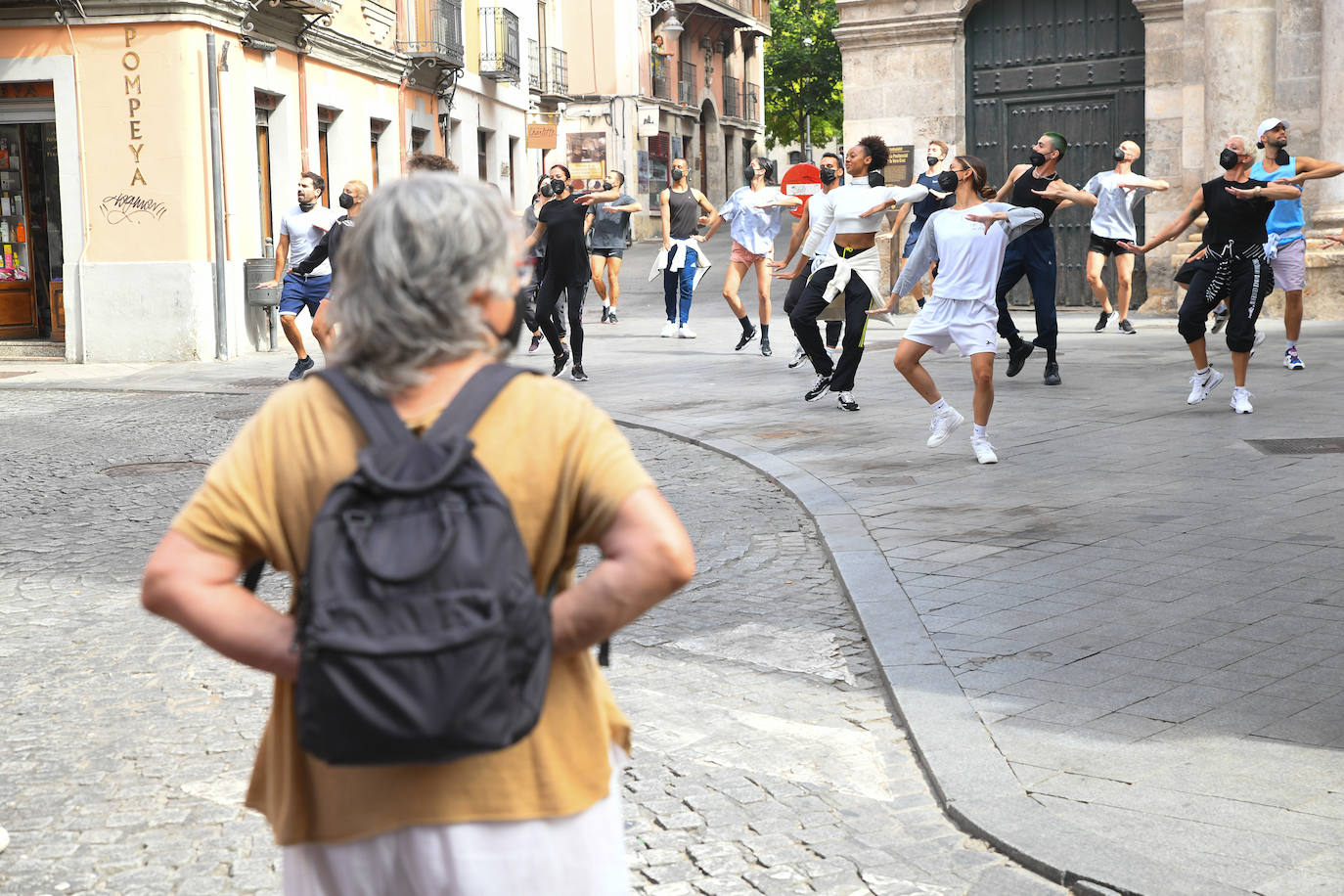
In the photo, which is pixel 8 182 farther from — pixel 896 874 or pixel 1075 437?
pixel 896 874

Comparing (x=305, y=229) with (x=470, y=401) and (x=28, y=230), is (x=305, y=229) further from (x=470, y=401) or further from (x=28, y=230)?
(x=470, y=401)

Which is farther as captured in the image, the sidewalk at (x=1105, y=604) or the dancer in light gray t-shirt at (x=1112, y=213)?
the dancer in light gray t-shirt at (x=1112, y=213)

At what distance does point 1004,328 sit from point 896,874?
10.3 metres

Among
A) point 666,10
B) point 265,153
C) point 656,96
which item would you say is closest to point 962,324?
point 265,153

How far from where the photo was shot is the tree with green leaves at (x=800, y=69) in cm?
6531

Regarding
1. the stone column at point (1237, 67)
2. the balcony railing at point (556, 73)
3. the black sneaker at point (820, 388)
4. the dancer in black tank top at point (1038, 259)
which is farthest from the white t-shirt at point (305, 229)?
the balcony railing at point (556, 73)

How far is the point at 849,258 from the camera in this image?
11.9m

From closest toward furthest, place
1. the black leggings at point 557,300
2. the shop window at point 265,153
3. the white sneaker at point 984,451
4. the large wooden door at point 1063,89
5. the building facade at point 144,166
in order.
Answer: the white sneaker at point 984,451 → the black leggings at point 557,300 → the building facade at point 144,166 → the large wooden door at point 1063,89 → the shop window at point 265,153

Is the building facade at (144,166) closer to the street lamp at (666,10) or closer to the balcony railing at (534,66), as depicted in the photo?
the balcony railing at (534,66)

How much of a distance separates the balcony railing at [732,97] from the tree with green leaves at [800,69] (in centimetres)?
449

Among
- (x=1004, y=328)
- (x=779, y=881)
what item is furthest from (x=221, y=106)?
(x=779, y=881)

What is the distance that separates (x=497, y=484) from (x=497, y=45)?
32.4 m

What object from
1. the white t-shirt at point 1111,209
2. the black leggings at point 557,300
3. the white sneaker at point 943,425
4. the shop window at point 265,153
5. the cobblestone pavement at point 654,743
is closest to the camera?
the cobblestone pavement at point 654,743

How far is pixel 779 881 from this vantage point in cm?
361
